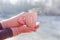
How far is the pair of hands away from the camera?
0.91 meters

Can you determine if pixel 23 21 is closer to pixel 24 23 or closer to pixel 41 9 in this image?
pixel 24 23

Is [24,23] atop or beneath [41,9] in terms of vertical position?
beneath

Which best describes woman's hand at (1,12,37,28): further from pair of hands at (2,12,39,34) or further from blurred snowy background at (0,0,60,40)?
blurred snowy background at (0,0,60,40)

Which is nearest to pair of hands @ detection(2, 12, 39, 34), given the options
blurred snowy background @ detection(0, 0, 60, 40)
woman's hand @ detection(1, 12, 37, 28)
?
woman's hand @ detection(1, 12, 37, 28)

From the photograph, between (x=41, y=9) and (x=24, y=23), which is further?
(x=41, y=9)

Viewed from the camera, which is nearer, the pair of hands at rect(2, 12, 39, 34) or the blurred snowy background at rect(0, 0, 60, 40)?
the pair of hands at rect(2, 12, 39, 34)

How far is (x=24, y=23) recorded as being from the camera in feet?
3.02

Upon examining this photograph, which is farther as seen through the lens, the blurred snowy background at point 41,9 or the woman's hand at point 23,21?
the blurred snowy background at point 41,9

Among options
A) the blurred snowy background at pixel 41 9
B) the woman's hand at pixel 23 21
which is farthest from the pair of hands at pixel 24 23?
the blurred snowy background at pixel 41 9

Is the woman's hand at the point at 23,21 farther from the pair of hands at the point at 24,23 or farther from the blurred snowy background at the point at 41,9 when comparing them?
the blurred snowy background at the point at 41,9

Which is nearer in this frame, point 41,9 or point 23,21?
point 23,21

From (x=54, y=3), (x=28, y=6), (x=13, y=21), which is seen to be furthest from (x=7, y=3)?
(x=13, y=21)

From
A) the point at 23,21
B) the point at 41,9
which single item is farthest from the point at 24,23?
the point at 41,9

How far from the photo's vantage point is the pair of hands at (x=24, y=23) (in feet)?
2.98
